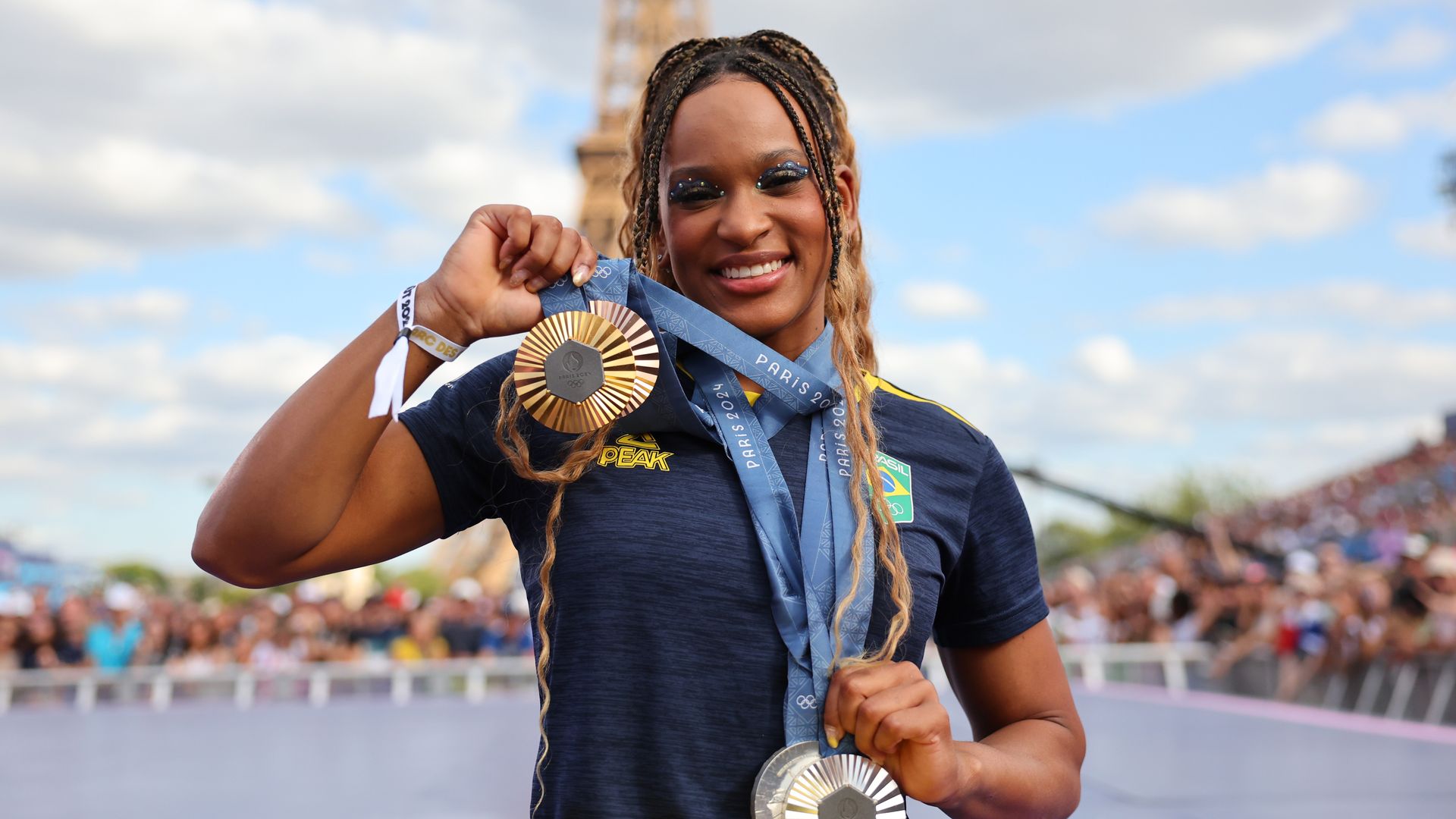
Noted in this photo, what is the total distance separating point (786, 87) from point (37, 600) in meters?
15.6

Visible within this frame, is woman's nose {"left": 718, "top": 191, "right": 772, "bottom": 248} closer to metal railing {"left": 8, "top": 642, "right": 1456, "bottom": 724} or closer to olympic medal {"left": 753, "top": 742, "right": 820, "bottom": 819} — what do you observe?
olympic medal {"left": 753, "top": 742, "right": 820, "bottom": 819}

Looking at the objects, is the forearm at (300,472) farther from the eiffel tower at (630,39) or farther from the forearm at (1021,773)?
the eiffel tower at (630,39)

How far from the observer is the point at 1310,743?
8.02 meters

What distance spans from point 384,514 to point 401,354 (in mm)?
194

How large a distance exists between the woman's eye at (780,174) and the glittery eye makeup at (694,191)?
5cm

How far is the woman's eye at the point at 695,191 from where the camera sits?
154 cm

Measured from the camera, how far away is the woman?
133 centimetres

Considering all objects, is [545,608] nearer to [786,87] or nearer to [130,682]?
[786,87]

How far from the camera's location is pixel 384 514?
142cm

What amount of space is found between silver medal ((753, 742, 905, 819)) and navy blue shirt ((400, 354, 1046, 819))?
32 millimetres

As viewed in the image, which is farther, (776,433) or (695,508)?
(776,433)

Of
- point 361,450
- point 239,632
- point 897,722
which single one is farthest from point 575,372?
point 239,632

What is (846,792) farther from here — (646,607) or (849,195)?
(849,195)

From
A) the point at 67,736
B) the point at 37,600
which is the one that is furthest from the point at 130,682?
the point at 67,736
